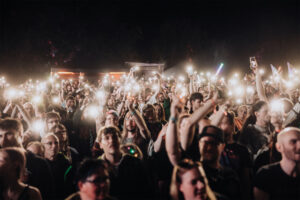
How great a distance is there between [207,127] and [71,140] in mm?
3969

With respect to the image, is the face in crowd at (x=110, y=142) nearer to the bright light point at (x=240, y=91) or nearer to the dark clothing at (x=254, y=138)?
the dark clothing at (x=254, y=138)

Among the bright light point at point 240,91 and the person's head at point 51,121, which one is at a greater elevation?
the bright light point at point 240,91

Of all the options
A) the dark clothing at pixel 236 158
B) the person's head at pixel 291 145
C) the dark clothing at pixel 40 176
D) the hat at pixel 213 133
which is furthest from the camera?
the dark clothing at pixel 236 158

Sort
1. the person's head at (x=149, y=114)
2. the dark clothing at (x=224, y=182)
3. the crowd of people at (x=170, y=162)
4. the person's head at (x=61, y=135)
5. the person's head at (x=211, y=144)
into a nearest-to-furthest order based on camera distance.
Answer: the crowd of people at (x=170, y=162) < the dark clothing at (x=224, y=182) < the person's head at (x=211, y=144) < the person's head at (x=61, y=135) < the person's head at (x=149, y=114)

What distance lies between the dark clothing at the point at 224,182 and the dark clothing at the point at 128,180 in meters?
0.81

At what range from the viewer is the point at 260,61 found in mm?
26688

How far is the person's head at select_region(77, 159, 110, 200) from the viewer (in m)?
2.70

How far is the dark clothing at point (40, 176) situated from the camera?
11.3 ft

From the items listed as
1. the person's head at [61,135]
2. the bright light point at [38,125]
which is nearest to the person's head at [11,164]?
the person's head at [61,135]

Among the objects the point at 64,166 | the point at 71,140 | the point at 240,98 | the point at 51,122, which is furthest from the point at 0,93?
the point at 240,98

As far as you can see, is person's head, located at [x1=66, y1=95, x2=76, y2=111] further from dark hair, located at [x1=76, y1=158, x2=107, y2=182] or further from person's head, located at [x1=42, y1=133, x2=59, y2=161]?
dark hair, located at [x1=76, y1=158, x2=107, y2=182]

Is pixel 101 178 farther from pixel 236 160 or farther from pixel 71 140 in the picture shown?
pixel 71 140

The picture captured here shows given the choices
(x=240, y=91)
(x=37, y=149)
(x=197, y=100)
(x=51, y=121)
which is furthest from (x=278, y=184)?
(x=240, y=91)

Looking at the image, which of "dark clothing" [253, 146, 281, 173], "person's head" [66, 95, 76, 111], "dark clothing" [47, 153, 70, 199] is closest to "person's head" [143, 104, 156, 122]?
"dark clothing" [47, 153, 70, 199]
